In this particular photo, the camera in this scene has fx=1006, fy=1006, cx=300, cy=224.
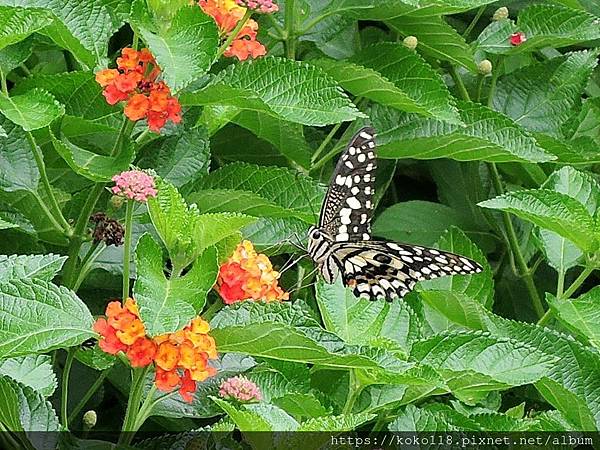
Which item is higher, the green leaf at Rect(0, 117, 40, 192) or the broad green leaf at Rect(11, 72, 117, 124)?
the broad green leaf at Rect(11, 72, 117, 124)

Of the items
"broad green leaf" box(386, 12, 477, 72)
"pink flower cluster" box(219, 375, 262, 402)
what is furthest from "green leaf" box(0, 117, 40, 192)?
"broad green leaf" box(386, 12, 477, 72)

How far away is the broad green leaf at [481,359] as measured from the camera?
3.91ft

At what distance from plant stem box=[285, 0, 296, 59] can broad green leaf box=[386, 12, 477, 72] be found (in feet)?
0.57

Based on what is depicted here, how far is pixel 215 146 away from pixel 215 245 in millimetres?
650

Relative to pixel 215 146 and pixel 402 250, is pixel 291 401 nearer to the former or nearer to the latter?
pixel 402 250

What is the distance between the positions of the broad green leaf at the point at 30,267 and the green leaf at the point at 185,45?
254 millimetres

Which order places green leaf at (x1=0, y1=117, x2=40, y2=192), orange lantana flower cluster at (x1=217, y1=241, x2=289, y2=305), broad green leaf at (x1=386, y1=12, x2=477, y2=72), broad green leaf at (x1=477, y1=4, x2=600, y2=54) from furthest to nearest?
broad green leaf at (x1=477, y1=4, x2=600, y2=54), broad green leaf at (x1=386, y1=12, x2=477, y2=72), green leaf at (x1=0, y1=117, x2=40, y2=192), orange lantana flower cluster at (x1=217, y1=241, x2=289, y2=305)

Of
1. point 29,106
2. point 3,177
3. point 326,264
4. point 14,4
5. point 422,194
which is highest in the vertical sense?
point 14,4

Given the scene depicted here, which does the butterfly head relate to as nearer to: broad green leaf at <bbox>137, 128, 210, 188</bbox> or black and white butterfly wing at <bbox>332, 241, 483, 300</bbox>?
black and white butterfly wing at <bbox>332, 241, 483, 300</bbox>

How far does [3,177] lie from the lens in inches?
54.6

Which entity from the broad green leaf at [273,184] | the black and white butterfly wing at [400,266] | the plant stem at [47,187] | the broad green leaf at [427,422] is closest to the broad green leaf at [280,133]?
the broad green leaf at [273,184]

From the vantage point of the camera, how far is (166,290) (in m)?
1.08

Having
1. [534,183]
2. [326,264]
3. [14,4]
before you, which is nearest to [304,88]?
[326,264]

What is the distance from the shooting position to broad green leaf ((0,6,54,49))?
122 cm
